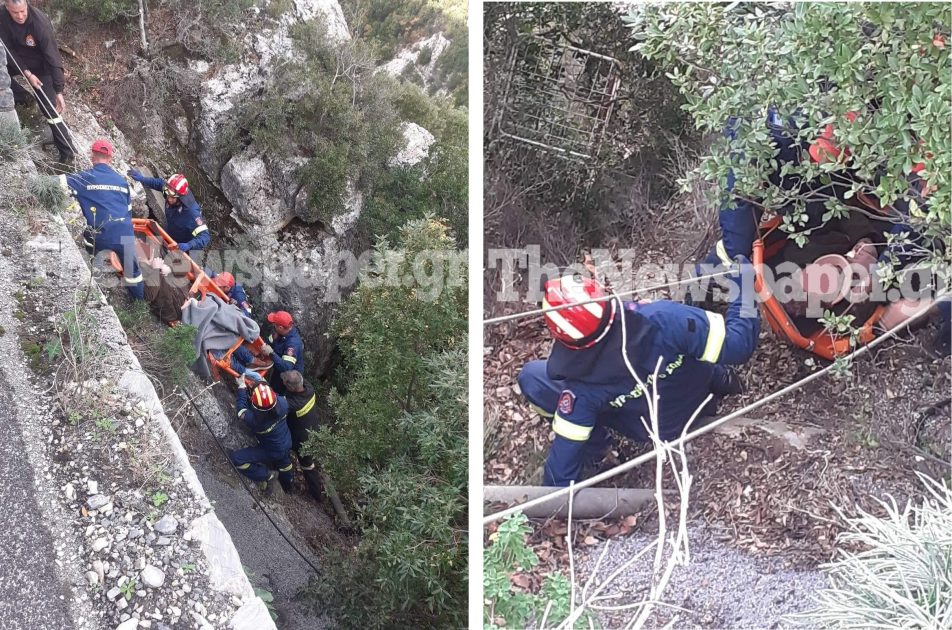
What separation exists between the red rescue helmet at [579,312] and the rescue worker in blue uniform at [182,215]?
4.88m

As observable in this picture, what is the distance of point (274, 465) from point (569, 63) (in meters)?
5.48

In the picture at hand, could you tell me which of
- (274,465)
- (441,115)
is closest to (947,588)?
(274,465)

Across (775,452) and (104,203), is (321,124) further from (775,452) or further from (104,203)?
(775,452)

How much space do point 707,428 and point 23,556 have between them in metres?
3.87

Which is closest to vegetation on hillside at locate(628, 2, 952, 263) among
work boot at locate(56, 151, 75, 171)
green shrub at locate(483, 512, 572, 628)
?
green shrub at locate(483, 512, 572, 628)

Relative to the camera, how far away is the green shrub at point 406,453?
458 cm

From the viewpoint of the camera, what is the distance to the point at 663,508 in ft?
7.70

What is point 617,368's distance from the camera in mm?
2391

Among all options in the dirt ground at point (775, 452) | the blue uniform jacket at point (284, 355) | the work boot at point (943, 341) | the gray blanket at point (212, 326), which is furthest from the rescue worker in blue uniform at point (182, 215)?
the work boot at point (943, 341)

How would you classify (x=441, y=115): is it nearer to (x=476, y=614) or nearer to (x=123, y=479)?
(x=123, y=479)

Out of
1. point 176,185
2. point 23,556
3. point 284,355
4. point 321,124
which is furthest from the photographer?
point 321,124

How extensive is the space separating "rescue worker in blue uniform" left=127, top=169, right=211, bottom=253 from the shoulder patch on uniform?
195 inches

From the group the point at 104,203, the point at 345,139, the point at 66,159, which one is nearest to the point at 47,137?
the point at 66,159

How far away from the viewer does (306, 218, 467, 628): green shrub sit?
4.58 metres
